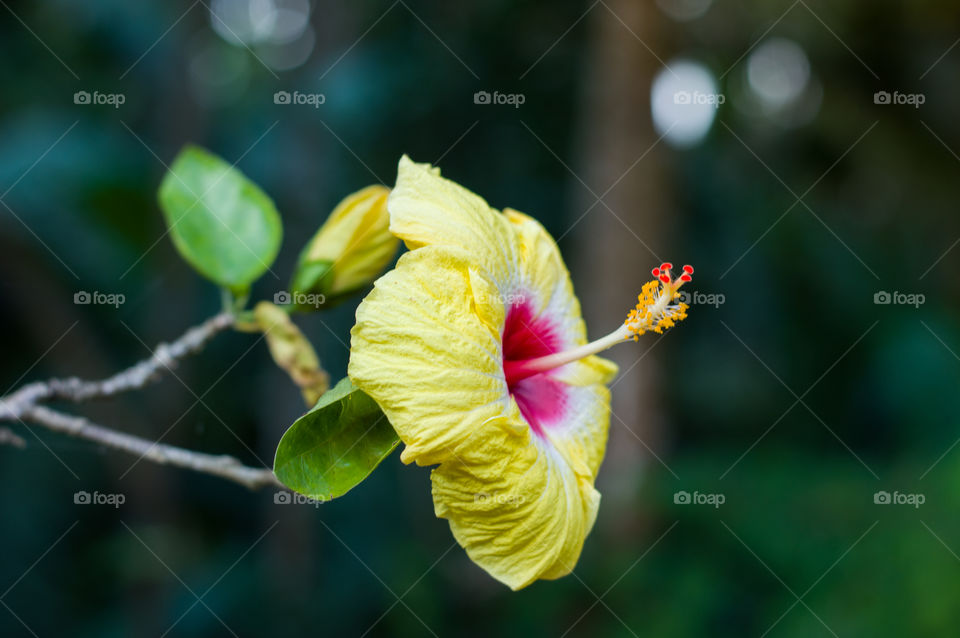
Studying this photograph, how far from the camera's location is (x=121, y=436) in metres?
1.39

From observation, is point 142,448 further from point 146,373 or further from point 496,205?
point 496,205

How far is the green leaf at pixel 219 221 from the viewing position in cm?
150

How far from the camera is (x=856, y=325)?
6531 millimetres

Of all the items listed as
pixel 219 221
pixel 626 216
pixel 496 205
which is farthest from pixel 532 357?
pixel 496 205

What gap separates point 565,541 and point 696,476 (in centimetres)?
366

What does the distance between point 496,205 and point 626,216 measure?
1.38 metres

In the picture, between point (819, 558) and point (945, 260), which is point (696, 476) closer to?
point (819, 558)

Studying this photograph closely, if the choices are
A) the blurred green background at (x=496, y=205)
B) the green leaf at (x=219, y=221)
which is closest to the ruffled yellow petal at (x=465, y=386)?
the green leaf at (x=219, y=221)

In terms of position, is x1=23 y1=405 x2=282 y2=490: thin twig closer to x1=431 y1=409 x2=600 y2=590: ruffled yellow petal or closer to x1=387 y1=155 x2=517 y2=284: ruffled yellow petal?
x1=431 y1=409 x2=600 y2=590: ruffled yellow petal

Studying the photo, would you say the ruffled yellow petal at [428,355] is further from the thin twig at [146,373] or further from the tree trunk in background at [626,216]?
the tree trunk in background at [626,216]

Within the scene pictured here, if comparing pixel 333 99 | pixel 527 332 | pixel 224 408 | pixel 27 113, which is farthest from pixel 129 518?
pixel 527 332

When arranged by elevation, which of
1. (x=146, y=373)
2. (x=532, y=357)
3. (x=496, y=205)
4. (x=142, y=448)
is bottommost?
(x=142, y=448)

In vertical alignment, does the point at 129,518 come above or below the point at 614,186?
below

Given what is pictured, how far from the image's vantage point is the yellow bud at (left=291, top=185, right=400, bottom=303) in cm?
133
